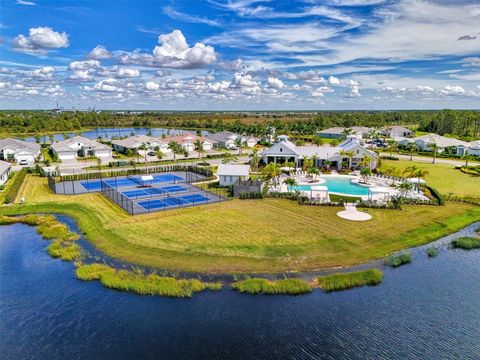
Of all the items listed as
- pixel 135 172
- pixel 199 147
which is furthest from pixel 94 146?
pixel 135 172

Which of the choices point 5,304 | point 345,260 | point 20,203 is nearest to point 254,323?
point 345,260

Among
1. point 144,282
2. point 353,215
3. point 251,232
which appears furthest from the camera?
point 353,215

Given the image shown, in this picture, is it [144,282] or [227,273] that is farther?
[227,273]

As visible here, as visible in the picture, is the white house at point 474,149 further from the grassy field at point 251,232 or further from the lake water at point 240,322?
the lake water at point 240,322

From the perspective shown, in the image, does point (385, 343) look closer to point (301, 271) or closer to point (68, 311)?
point (301, 271)

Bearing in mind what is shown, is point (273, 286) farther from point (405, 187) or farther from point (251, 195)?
point (405, 187)

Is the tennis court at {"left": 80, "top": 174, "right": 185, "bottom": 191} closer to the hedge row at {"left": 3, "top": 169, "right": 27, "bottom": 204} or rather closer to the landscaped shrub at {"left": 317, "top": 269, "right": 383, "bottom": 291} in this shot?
the hedge row at {"left": 3, "top": 169, "right": 27, "bottom": 204}
